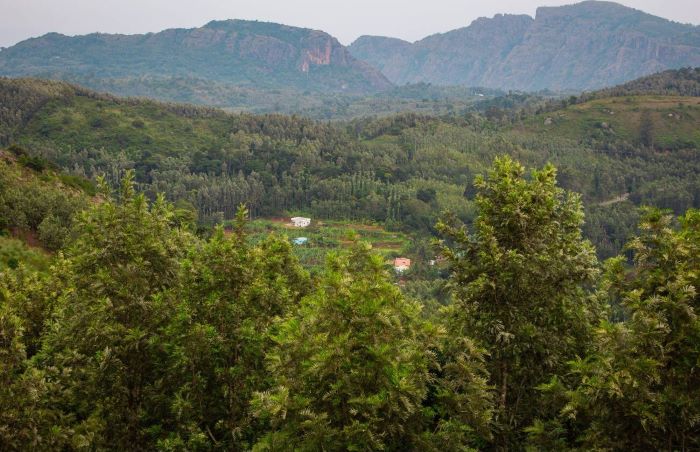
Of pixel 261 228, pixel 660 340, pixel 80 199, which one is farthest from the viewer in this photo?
pixel 261 228

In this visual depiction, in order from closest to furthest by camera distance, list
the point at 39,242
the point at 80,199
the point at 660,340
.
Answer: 1. the point at 660,340
2. the point at 39,242
3. the point at 80,199

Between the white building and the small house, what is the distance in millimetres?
37673

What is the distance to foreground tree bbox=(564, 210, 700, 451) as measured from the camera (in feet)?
40.2

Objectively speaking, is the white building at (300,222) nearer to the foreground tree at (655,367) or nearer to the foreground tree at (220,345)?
the foreground tree at (220,345)

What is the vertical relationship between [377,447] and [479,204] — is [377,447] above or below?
below

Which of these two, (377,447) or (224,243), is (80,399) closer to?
(224,243)

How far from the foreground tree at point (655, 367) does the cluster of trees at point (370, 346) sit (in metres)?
0.05

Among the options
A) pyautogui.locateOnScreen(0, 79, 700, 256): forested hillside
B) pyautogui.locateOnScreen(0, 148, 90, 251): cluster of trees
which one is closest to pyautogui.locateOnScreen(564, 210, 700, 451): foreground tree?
pyautogui.locateOnScreen(0, 148, 90, 251): cluster of trees

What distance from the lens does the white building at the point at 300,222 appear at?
150337 millimetres

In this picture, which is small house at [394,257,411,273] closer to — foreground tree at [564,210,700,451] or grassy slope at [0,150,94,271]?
grassy slope at [0,150,94,271]

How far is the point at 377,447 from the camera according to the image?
12.9 meters

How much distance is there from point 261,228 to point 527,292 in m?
129

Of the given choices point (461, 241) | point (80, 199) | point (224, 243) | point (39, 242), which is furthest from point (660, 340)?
point (80, 199)

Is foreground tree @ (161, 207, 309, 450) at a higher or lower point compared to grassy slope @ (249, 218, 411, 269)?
higher
